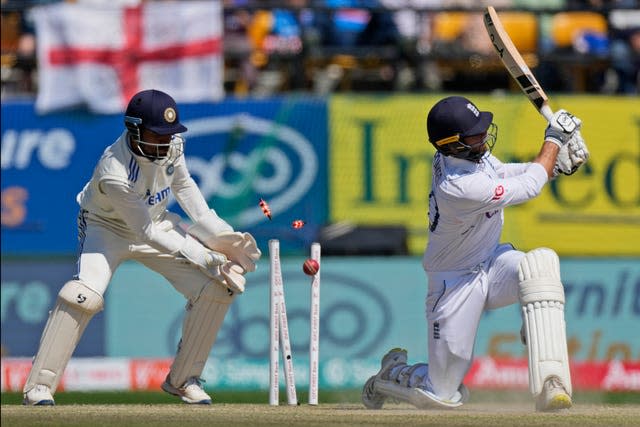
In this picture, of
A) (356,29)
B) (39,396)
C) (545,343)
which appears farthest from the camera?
(356,29)

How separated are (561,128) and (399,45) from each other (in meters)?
5.46

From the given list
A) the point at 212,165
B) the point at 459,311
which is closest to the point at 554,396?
the point at 459,311

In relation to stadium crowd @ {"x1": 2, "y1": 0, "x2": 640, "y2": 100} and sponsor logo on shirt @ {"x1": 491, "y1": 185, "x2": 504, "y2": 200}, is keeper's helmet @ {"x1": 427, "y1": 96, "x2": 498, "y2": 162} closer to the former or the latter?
sponsor logo on shirt @ {"x1": 491, "y1": 185, "x2": 504, "y2": 200}

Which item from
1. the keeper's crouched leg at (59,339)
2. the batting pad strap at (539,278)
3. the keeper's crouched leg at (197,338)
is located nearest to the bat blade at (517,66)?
the batting pad strap at (539,278)

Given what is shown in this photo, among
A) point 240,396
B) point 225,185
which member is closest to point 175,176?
point 240,396

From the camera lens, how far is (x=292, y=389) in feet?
28.3

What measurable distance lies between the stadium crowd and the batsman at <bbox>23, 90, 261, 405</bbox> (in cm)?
487

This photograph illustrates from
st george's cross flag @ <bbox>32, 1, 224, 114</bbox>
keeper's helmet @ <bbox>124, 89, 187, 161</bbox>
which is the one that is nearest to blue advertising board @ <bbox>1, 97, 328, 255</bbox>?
st george's cross flag @ <bbox>32, 1, 224, 114</bbox>

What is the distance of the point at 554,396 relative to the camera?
24.3 feet

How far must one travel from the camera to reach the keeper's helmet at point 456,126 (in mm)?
7801

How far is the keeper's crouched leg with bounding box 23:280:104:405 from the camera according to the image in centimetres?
806

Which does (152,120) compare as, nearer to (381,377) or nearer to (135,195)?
(135,195)

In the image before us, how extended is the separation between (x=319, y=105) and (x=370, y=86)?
3.23 ft

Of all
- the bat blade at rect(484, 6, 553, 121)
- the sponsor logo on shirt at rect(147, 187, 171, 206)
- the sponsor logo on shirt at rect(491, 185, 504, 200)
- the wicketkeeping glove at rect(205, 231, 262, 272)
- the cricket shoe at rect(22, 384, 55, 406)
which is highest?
the bat blade at rect(484, 6, 553, 121)
